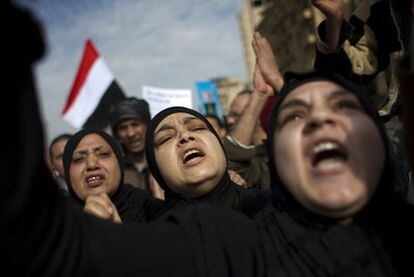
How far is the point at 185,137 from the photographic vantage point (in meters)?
2.30

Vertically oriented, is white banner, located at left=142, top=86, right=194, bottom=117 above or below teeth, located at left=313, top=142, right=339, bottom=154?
above

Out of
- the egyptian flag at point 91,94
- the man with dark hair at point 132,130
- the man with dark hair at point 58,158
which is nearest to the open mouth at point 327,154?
the man with dark hair at point 132,130

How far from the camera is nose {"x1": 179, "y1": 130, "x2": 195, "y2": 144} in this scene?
7.49 feet

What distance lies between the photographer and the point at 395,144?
2145 millimetres

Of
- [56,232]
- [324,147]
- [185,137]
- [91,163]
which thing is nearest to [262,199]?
[185,137]

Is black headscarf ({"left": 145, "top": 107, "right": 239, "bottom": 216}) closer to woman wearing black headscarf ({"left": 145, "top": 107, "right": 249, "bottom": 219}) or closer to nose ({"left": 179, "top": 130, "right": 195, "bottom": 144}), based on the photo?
woman wearing black headscarf ({"left": 145, "top": 107, "right": 249, "bottom": 219})

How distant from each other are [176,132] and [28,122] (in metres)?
1.50

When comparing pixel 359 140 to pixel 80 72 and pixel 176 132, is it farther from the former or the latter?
pixel 80 72

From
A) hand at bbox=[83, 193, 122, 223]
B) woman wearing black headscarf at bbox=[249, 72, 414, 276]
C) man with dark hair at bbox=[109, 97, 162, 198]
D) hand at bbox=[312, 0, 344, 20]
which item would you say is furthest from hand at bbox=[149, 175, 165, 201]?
woman wearing black headscarf at bbox=[249, 72, 414, 276]

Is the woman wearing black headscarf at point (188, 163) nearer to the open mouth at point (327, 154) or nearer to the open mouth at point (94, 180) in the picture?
the open mouth at point (94, 180)

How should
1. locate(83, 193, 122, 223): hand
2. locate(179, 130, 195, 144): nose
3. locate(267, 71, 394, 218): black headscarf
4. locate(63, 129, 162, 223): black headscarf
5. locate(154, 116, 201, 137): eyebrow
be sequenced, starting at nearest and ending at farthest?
1. locate(267, 71, 394, 218): black headscarf
2. locate(83, 193, 122, 223): hand
3. locate(179, 130, 195, 144): nose
4. locate(154, 116, 201, 137): eyebrow
5. locate(63, 129, 162, 223): black headscarf

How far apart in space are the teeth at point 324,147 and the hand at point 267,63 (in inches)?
69.8

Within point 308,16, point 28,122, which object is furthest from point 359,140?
point 308,16

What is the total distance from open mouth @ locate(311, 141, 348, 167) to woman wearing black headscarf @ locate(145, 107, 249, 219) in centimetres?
90
